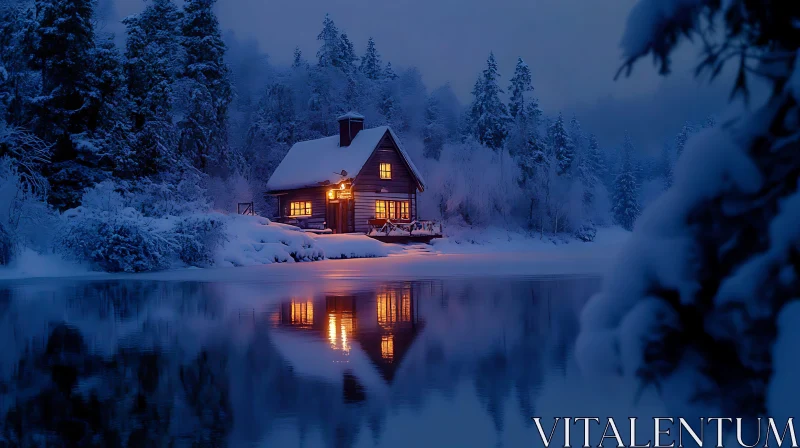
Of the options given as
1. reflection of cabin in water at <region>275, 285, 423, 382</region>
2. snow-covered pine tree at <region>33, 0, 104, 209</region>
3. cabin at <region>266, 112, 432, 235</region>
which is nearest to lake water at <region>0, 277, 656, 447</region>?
reflection of cabin in water at <region>275, 285, 423, 382</region>

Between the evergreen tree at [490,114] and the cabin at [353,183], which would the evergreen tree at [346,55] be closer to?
the evergreen tree at [490,114]

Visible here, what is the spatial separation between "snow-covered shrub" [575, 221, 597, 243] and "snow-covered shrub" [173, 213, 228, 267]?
4277 cm

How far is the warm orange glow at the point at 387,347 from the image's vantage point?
10091 mm

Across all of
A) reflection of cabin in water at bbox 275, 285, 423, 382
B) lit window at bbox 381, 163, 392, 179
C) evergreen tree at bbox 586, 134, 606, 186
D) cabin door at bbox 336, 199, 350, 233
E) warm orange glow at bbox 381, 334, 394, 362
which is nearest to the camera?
warm orange glow at bbox 381, 334, 394, 362

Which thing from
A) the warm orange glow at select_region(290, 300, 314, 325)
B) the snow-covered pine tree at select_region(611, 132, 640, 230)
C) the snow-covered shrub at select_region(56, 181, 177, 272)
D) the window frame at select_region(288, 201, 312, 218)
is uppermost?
the snow-covered pine tree at select_region(611, 132, 640, 230)

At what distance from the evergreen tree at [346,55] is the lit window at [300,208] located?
107 feet

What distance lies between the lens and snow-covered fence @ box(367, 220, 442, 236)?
51.8 m

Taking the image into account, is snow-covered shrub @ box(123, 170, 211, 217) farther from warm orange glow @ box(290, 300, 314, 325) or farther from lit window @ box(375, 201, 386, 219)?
warm orange glow @ box(290, 300, 314, 325)

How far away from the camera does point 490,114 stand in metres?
86.0

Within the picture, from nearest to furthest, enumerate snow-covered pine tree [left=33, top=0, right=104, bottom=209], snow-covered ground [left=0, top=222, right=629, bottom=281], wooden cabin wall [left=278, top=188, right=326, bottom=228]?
snow-covered ground [left=0, top=222, right=629, bottom=281] < snow-covered pine tree [left=33, top=0, right=104, bottom=209] < wooden cabin wall [left=278, top=188, right=326, bottom=228]

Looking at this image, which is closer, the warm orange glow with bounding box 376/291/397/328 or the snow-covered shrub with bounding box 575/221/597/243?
the warm orange glow with bounding box 376/291/397/328

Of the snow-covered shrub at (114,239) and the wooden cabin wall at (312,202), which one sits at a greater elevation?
the wooden cabin wall at (312,202)

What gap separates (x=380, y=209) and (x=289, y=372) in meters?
47.4

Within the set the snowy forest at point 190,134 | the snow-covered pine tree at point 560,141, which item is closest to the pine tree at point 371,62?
the snowy forest at point 190,134
